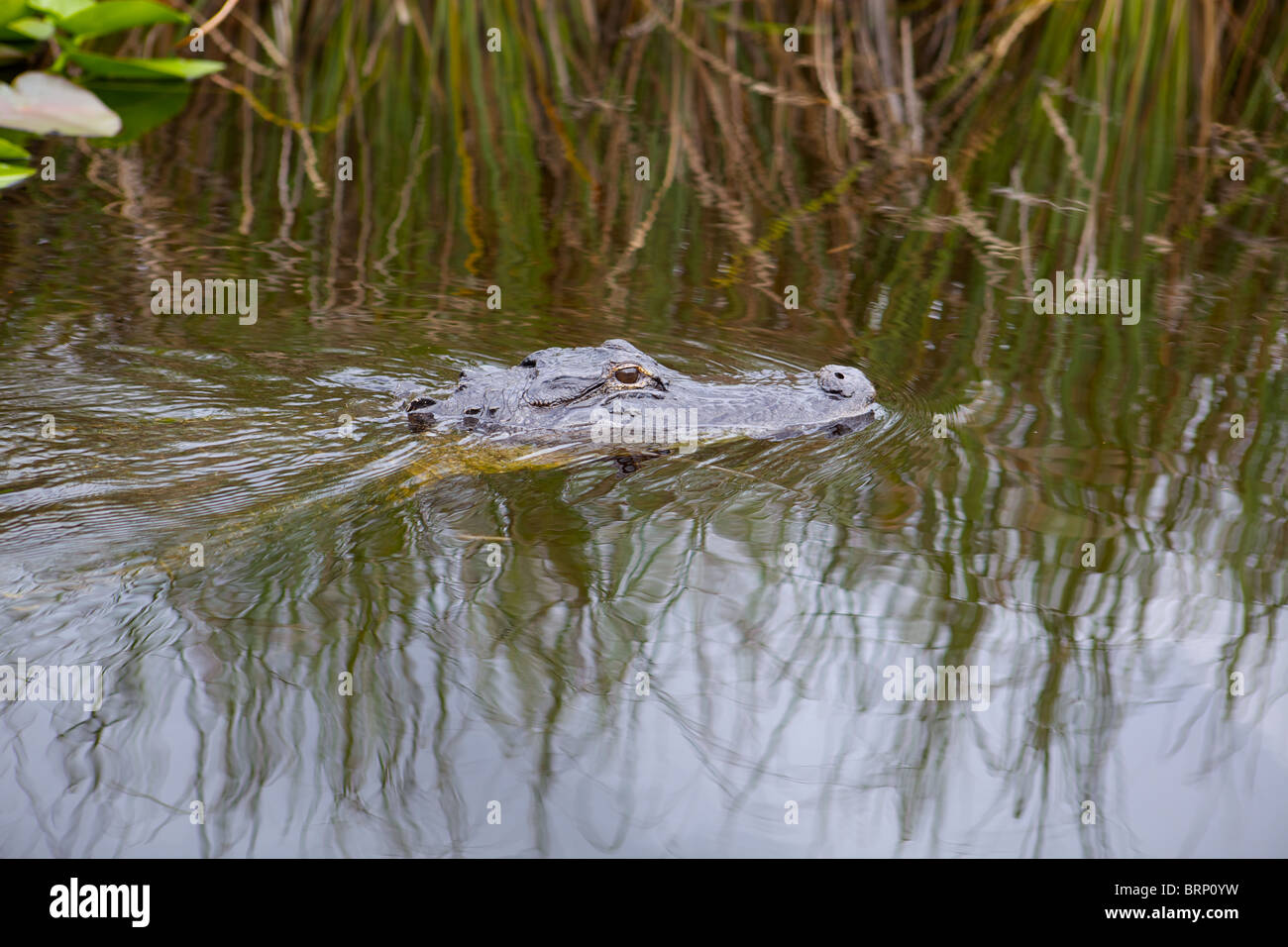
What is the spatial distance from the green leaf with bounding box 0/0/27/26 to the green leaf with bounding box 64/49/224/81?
37cm

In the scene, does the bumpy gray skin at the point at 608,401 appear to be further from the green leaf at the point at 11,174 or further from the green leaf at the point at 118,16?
the green leaf at the point at 118,16

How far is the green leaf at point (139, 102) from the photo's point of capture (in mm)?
7038

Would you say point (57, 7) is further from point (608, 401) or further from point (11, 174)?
point (608, 401)

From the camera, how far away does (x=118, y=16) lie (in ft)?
23.1

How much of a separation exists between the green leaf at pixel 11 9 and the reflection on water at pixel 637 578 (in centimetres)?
276

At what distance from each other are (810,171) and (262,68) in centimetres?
412

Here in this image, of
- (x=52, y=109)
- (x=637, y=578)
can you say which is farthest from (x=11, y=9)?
(x=637, y=578)

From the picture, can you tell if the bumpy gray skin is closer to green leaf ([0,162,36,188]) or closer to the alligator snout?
the alligator snout

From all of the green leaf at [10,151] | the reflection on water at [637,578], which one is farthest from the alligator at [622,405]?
the green leaf at [10,151]

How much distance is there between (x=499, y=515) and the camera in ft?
11.6

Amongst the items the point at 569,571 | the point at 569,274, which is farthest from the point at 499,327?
the point at 569,571

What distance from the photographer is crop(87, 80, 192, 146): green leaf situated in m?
7.04

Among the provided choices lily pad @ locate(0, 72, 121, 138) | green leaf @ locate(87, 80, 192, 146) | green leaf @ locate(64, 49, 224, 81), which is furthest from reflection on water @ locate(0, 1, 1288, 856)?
green leaf @ locate(64, 49, 224, 81)
